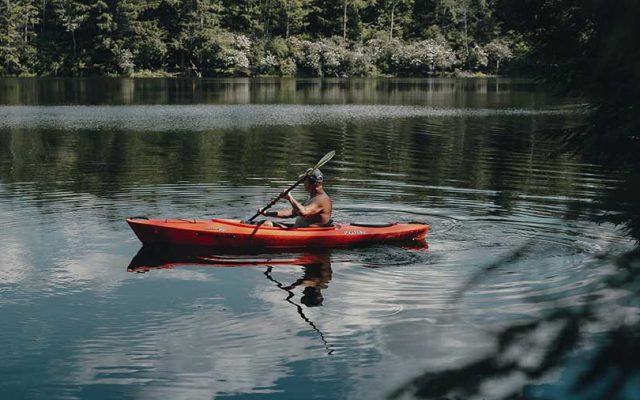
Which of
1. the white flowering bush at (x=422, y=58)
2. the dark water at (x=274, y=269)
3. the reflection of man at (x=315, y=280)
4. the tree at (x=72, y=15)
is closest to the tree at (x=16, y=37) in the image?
the tree at (x=72, y=15)

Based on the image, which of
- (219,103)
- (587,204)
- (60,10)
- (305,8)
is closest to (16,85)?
(60,10)

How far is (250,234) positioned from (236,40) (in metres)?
91.6

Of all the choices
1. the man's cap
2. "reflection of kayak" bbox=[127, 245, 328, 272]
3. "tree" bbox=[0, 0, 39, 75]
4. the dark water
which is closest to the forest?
"tree" bbox=[0, 0, 39, 75]

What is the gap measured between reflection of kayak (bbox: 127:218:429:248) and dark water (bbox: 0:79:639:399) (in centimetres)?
33

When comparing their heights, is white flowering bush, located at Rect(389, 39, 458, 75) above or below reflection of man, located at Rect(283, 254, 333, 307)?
above

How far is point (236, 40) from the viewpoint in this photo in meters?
105

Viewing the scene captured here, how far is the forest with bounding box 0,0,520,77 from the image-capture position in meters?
102

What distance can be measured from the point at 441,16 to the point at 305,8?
19.9 meters

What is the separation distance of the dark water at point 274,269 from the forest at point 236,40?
2566 inches

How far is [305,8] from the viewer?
11550 cm

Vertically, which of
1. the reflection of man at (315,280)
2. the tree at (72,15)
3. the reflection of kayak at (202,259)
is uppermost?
the tree at (72,15)

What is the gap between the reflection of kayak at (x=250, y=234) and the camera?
1628cm

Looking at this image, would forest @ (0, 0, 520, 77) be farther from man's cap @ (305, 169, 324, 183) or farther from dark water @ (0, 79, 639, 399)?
man's cap @ (305, 169, 324, 183)

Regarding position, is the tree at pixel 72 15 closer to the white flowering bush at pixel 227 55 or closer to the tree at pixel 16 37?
the tree at pixel 16 37
